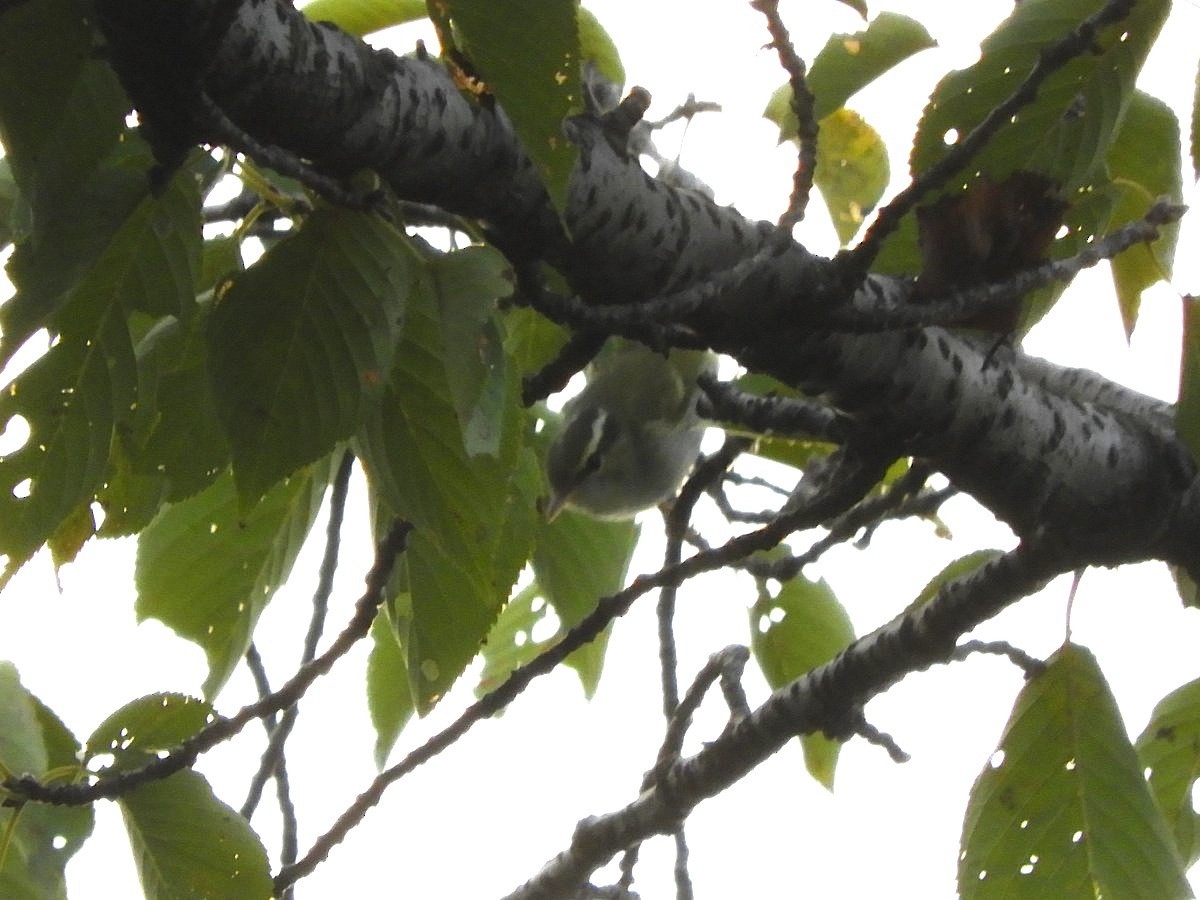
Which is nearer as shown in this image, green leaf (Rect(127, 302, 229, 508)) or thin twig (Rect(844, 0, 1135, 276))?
thin twig (Rect(844, 0, 1135, 276))

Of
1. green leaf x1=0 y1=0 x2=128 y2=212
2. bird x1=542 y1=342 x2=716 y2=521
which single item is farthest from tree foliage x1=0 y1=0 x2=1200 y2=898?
bird x1=542 y1=342 x2=716 y2=521

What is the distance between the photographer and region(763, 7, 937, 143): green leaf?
5.91 feet

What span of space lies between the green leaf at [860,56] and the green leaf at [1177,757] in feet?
3.66

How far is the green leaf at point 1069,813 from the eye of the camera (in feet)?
6.10

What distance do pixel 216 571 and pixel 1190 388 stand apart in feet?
4.62

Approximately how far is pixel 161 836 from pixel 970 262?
1.30 meters

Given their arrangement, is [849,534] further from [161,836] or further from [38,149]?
[38,149]

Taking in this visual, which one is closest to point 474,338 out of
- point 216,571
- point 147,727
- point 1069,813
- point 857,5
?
point 857,5

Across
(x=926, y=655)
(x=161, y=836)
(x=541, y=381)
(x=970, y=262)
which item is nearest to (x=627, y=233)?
(x=541, y=381)

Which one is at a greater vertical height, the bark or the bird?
the bird

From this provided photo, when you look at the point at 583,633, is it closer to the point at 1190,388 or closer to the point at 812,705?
the point at 812,705

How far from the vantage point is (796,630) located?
2670mm

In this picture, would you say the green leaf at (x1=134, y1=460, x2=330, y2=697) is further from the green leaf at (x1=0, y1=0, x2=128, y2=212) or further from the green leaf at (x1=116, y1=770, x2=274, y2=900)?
the green leaf at (x1=0, y1=0, x2=128, y2=212)

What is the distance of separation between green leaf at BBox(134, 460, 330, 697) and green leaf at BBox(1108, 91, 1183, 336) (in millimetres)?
1273
